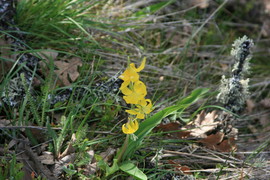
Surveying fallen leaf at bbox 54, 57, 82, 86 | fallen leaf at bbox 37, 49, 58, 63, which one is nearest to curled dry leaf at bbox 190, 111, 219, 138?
fallen leaf at bbox 54, 57, 82, 86

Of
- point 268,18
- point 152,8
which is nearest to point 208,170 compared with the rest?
point 152,8

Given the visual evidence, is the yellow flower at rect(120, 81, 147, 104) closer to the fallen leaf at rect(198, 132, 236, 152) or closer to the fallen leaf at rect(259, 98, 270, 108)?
the fallen leaf at rect(198, 132, 236, 152)

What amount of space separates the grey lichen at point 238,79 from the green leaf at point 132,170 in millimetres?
837

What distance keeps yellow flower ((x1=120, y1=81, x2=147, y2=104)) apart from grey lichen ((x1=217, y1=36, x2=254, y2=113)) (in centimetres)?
87

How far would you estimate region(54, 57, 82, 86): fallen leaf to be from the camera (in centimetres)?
215

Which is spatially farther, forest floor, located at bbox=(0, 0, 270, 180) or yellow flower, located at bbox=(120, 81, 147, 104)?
forest floor, located at bbox=(0, 0, 270, 180)

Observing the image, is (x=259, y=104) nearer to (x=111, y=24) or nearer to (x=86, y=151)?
(x=111, y=24)

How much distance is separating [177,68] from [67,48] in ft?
2.81

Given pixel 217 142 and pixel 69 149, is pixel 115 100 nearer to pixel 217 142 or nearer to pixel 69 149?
pixel 69 149

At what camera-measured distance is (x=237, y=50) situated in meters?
2.00

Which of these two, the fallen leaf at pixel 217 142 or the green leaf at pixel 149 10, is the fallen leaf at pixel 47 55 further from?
the fallen leaf at pixel 217 142

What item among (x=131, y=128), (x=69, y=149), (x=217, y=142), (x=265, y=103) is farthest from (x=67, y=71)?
(x=265, y=103)

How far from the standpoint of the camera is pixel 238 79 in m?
2.04

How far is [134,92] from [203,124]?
954mm
